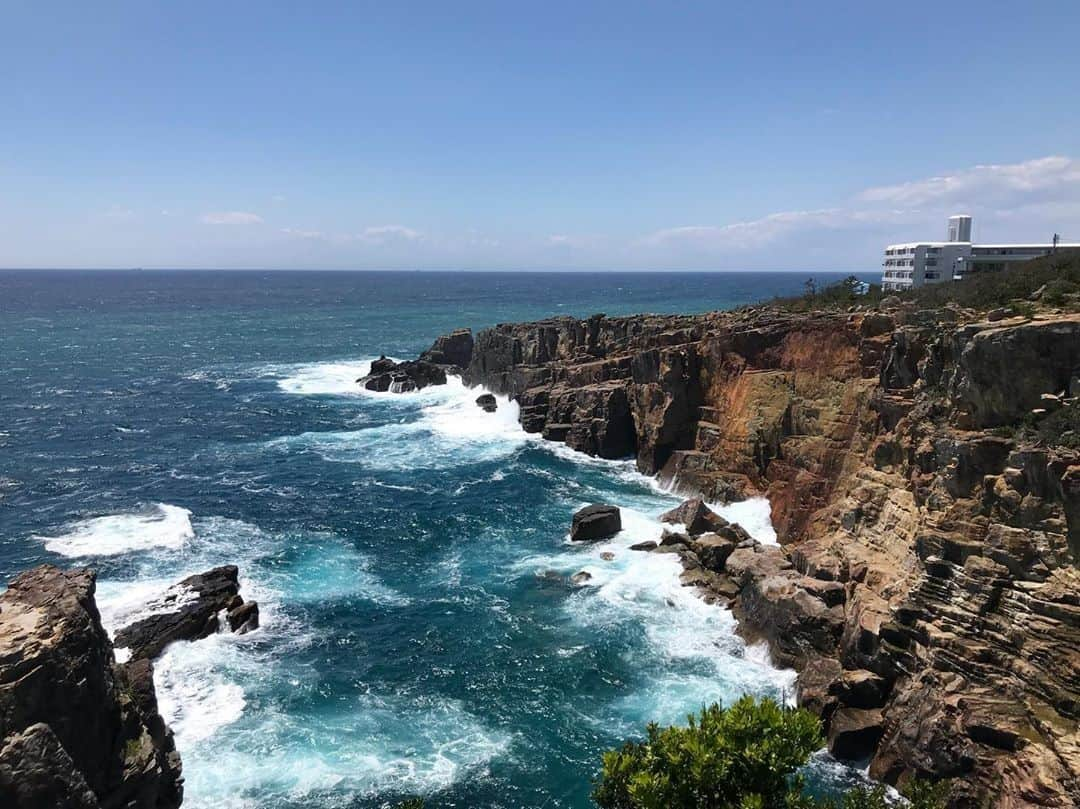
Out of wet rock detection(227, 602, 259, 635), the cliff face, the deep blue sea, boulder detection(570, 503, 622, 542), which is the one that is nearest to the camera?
the cliff face

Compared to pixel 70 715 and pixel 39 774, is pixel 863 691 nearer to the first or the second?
pixel 70 715

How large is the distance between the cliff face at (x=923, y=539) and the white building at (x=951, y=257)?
66.6 metres

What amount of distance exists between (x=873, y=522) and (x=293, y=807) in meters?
33.7

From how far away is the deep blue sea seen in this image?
33.7 meters

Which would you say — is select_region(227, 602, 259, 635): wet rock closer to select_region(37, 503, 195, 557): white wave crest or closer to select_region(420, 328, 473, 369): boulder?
select_region(37, 503, 195, 557): white wave crest

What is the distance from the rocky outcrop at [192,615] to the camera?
4103 centimetres

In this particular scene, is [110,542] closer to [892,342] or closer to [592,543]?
[592,543]

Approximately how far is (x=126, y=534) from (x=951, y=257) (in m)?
127

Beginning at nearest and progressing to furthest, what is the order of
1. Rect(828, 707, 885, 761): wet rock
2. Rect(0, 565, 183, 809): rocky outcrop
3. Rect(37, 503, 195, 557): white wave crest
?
1. Rect(0, 565, 183, 809): rocky outcrop
2. Rect(828, 707, 885, 761): wet rock
3. Rect(37, 503, 195, 557): white wave crest

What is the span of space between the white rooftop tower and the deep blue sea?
9243 cm

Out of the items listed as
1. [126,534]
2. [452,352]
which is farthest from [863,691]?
[452,352]

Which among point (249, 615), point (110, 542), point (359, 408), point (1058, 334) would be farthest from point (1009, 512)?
point (359, 408)

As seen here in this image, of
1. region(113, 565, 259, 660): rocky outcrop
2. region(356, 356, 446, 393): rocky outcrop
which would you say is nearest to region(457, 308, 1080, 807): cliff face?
region(113, 565, 259, 660): rocky outcrop

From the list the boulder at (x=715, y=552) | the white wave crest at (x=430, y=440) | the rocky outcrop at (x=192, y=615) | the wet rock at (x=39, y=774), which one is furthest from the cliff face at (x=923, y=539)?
the wet rock at (x=39, y=774)
